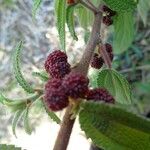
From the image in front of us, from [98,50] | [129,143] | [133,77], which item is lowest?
[133,77]

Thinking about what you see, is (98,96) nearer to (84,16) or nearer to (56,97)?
(56,97)

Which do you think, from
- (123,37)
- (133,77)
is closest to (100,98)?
(123,37)

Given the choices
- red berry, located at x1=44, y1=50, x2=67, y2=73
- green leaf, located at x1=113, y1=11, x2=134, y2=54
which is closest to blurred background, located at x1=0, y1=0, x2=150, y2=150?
green leaf, located at x1=113, y1=11, x2=134, y2=54

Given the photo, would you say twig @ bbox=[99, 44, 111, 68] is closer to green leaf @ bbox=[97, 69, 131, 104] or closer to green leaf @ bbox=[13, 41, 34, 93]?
green leaf @ bbox=[97, 69, 131, 104]

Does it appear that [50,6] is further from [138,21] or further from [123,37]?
[123,37]

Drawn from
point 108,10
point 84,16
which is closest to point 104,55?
point 108,10

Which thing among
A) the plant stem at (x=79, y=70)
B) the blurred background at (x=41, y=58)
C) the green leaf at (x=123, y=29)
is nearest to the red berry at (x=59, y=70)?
the plant stem at (x=79, y=70)
